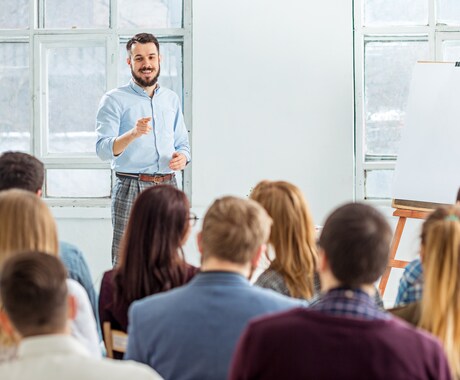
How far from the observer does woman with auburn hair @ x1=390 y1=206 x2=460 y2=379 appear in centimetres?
198

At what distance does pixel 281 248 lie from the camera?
2.67m

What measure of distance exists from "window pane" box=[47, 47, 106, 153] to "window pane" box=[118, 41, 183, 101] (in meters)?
0.20

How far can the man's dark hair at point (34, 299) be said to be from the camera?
1555 mm

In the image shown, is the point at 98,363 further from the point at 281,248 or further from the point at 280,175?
the point at 280,175

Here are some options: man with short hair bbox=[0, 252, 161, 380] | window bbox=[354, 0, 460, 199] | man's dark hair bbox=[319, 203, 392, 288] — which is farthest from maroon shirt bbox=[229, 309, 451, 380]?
window bbox=[354, 0, 460, 199]

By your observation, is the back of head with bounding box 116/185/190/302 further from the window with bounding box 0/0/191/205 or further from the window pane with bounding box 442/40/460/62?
the window pane with bounding box 442/40/460/62

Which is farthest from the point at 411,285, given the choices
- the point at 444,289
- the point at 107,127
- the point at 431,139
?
the point at 107,127

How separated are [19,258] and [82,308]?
71 cm

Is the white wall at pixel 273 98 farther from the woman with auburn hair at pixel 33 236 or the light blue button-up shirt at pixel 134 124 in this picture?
the woman with auburn hair at pixel 33 236

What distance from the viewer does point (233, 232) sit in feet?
6.61

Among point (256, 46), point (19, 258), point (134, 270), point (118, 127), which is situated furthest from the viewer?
point (256, 46)

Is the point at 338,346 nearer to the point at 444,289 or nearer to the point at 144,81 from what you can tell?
the point at 444,289

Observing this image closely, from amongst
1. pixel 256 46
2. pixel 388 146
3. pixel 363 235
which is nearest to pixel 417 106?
pixel 388 146

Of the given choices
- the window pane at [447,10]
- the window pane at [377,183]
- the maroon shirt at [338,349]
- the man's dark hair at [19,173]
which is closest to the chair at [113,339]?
the man's dark hair at [19,173]
